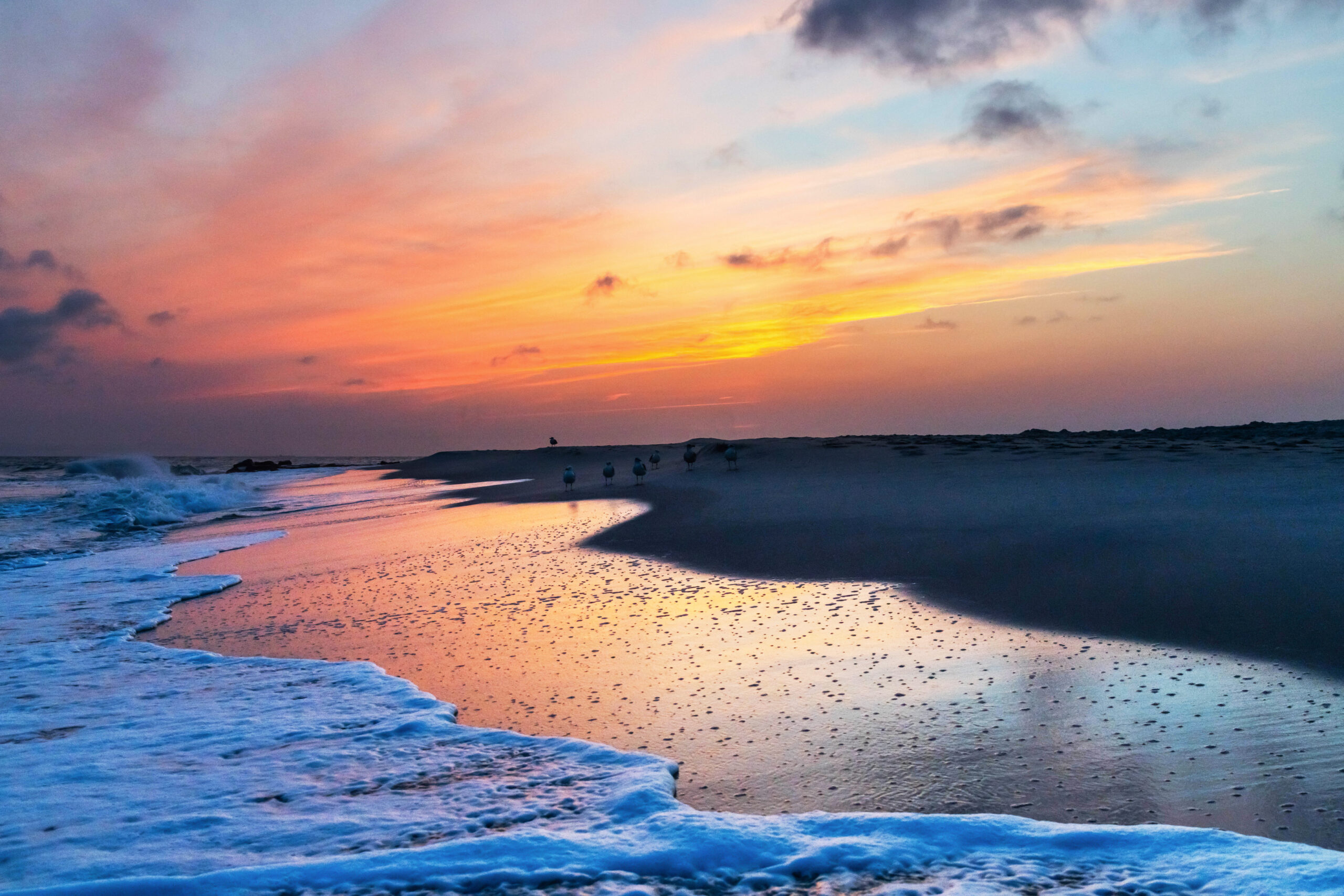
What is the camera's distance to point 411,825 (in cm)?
484

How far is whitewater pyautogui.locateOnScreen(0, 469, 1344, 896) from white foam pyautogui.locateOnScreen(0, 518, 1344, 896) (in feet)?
0.04

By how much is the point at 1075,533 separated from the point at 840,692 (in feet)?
21.7

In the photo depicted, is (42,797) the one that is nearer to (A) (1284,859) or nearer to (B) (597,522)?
(A) (1284,859)

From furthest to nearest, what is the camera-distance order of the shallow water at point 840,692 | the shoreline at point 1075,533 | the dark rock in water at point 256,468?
the dark rock in water at point 256,468, the shoreline at point 1075,533, the shallow water at point 840,692

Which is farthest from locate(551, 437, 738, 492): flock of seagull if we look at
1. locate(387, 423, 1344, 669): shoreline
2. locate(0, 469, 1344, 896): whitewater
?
locate(0, 469, 1344, 896): whitewater

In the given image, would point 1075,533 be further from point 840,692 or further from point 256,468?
point 256,468

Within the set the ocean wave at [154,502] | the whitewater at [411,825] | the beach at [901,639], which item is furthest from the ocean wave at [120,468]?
the whitewater at [411,825]

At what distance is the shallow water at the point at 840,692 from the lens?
4750 millimetres

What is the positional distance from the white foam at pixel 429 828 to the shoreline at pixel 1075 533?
12.6ft

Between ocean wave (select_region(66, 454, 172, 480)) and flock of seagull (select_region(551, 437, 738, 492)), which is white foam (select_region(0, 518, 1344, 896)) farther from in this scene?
ocean wave (select_region(66, 454, 172, 480))

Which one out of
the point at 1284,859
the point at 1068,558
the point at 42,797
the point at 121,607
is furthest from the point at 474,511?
the point at 1284,859

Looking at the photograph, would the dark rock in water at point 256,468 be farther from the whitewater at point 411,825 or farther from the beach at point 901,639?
the whitewater at point 411,825

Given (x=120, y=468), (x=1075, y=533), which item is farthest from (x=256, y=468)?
(x=1075, y=533)

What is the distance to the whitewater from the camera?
13.3 ft
